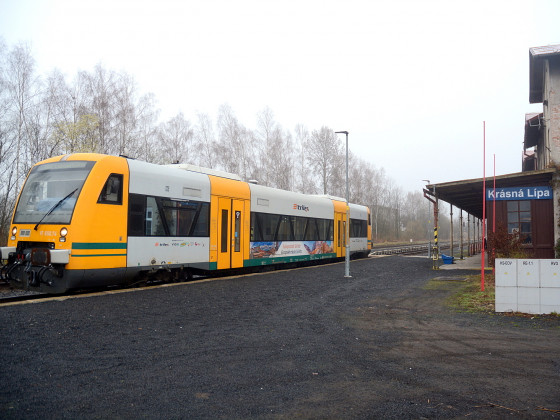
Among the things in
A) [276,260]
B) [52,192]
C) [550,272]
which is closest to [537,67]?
[276,260]

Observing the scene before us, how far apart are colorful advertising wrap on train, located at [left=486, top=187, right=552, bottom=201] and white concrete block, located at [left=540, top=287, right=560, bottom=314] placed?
10.4 m

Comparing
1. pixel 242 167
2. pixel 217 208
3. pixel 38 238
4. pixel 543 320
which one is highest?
pixel 242 167

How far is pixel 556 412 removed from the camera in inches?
144

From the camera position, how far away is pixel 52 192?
32.7ft

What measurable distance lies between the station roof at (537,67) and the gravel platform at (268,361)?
17.1 meters

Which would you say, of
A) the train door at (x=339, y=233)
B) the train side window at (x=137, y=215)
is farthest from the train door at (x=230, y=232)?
the train door at (x=339, y=233)

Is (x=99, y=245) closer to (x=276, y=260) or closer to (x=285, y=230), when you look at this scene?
(x=276, y=260)

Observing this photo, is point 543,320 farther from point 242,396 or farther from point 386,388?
point 242,396

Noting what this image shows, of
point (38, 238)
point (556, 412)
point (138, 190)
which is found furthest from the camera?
point (138, 190)

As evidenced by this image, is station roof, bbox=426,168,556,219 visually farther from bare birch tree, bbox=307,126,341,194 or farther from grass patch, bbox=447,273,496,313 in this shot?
bare birch tree, bbox=307,126,341,194

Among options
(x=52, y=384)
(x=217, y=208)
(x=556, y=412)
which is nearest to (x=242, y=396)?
(x=52, y=384)

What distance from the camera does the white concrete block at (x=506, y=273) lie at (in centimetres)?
844

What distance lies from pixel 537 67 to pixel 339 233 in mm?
13215

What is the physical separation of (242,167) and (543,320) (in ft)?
118
